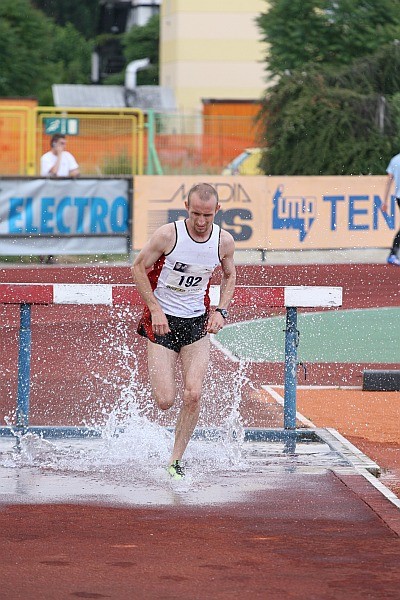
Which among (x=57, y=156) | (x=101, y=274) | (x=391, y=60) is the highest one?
(x=391, y=60)

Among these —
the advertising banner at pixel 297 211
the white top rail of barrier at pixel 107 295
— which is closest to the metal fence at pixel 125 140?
the advertising banner at pixel 297 211

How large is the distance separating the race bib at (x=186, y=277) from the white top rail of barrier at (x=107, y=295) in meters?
0.60

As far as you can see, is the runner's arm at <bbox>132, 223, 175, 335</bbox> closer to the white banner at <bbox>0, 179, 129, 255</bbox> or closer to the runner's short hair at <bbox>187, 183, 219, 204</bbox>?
the runner's short hair at <bbox>187, 183, 219, 204</bbox>

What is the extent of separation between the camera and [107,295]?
30.6 feet

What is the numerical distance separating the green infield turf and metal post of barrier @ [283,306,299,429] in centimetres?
392

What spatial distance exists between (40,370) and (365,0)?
27767 millimetres

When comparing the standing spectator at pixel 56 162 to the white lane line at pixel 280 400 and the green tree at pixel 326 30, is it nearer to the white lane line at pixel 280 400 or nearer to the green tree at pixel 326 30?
the white lane line at pixel 280 400

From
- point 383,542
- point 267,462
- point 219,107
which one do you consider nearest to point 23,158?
point 219,107

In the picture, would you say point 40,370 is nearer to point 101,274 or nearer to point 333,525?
point 333,525

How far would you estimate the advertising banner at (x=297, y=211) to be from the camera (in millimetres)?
24641

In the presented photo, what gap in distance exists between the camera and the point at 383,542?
22.7 ft

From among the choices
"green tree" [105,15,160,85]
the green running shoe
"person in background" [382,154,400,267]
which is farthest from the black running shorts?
"green tree" [105,15,160,85]

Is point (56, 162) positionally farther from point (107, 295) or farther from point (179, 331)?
point (179, 331)

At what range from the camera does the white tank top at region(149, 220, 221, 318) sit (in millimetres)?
8539
